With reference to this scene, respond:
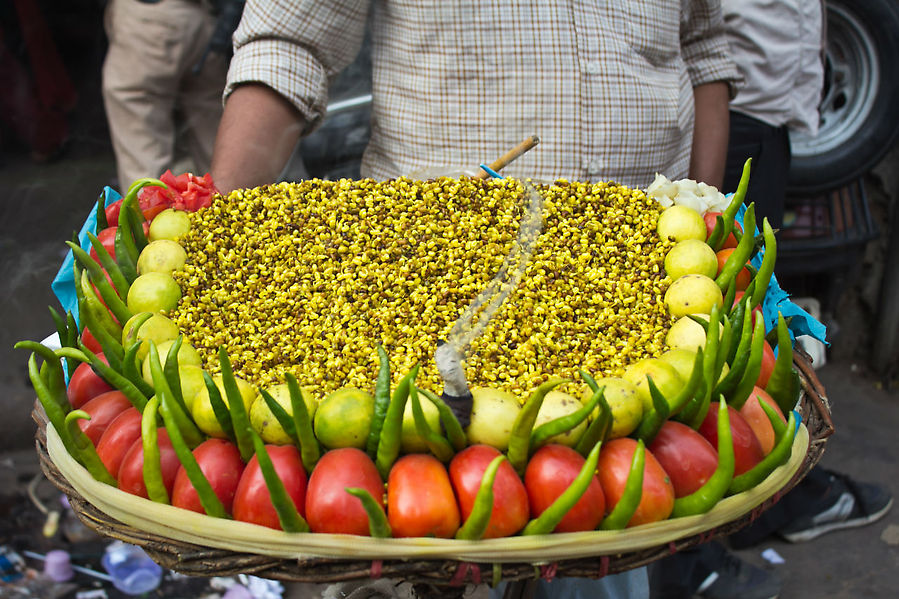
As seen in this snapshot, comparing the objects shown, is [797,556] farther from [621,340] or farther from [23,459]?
[23,459]

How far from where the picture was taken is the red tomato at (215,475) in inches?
39.6

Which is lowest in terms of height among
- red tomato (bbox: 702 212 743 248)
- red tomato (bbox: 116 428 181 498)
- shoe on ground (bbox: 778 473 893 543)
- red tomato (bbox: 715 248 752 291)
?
shoe on ground (bbox: 778 473 893 543)

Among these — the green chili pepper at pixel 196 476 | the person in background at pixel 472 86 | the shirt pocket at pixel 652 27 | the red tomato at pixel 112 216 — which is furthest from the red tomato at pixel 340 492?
the shirt pocket at pixel 652 27

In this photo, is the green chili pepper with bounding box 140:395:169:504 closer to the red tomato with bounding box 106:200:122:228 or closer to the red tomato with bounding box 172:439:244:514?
the red tomato with bounding box 172:439:244:514

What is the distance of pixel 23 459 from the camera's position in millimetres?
2951

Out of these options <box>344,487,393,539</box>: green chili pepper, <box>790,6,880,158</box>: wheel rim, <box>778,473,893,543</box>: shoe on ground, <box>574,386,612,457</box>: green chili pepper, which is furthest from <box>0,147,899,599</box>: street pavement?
<box>344,487,393,539</box>: green chili pepper

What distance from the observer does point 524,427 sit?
39.1 inches

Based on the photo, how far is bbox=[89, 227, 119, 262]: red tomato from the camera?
145 centimetres

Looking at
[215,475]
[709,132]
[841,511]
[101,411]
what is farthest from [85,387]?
[841,511]

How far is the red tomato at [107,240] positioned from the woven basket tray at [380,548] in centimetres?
54

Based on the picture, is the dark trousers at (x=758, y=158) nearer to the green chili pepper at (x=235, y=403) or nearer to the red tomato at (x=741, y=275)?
the red tomato at (x=741, y=275)

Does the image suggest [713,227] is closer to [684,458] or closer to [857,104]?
[684,458]

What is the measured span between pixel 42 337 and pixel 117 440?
7.74 ft

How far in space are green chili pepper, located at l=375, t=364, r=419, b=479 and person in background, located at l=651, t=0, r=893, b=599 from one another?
212 cm
